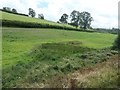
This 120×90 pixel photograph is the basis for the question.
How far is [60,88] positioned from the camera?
13.3m

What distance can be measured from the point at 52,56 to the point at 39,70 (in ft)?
24.5

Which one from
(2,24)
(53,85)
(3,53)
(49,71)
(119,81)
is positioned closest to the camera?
(119,81)

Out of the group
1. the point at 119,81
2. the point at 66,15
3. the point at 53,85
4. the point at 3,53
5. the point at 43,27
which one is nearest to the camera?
the point at 119,81

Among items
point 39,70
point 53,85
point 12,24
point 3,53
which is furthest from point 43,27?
point 53,85

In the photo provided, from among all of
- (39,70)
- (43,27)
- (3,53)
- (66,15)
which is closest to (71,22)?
(66,15)

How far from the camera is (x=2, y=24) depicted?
65.3 metres

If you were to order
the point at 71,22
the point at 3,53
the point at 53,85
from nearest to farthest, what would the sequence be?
the point at 53,85
the point at 3,53
the point at 71,22

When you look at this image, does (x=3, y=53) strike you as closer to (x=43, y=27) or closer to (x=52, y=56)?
(x=52, y=56)

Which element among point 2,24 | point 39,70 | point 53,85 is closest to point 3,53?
point 39,70

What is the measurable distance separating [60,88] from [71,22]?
11663 cm

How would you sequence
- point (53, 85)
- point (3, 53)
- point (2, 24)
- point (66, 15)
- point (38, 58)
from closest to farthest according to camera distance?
point (53, 85)
point (38, 58)
point (3, 53)
point (2, 24)
point (66, 15)

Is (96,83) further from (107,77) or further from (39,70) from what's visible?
(39,70)

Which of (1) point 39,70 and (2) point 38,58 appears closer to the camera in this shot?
(1) point 39,70

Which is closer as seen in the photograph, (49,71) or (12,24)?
(49,71)
